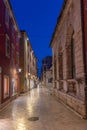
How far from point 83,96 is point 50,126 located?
285 centimetres

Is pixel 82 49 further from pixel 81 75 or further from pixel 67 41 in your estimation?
pixel 67 41

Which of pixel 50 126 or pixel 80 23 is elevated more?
pixel 80 23

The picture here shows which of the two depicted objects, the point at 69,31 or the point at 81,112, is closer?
the point at 81,112

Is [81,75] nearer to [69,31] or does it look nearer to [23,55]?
[69,31]

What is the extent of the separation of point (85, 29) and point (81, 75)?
8.24 feet

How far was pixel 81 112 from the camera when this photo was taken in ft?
35.9

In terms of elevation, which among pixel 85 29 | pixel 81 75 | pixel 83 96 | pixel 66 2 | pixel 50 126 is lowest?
pixel 50 126

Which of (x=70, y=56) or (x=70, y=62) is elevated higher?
(x=70, y=56)

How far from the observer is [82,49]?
432 inches

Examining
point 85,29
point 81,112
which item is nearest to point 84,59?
point 85,29

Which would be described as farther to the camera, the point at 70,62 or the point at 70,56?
the point at 70,62

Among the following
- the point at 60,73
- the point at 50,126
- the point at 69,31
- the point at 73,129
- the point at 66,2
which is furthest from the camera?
the point at 60,73

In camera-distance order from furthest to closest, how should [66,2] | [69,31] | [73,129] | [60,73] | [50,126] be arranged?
1. [60,73]
2. [69,31]
3. [66,2]
4. [50,126]
5. [73,129]

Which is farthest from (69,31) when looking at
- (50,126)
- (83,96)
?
(50,126)
